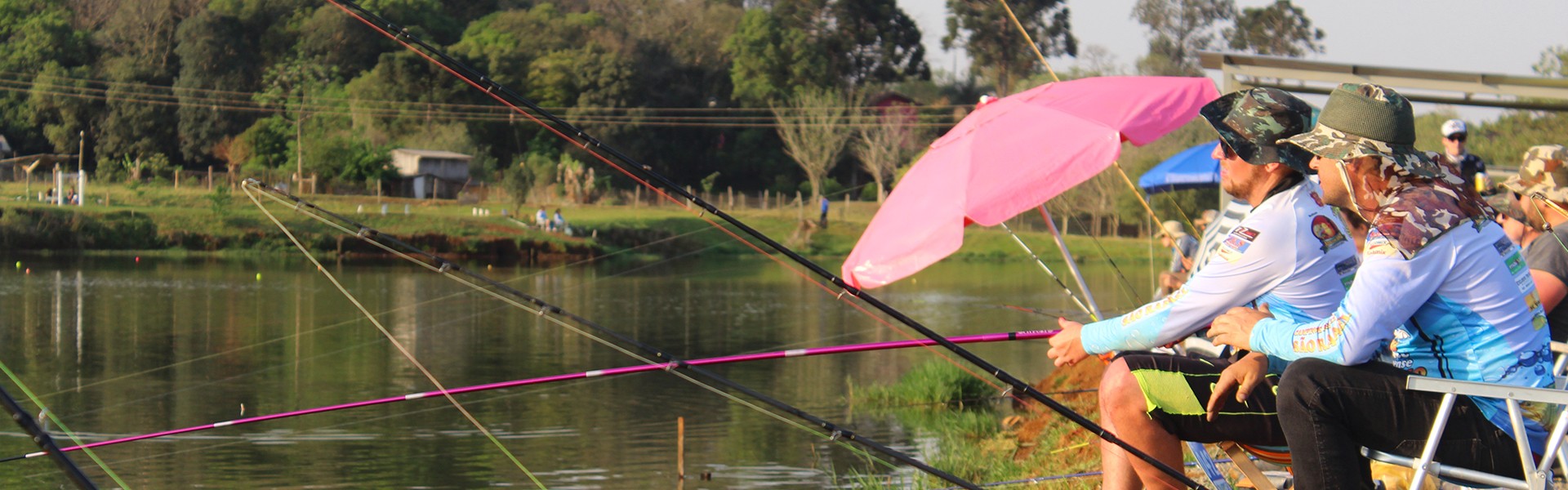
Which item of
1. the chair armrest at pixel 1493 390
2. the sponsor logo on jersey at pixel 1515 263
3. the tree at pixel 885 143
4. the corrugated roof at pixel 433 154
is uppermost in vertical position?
the sponsor logo on jersey at pixel 1515 263

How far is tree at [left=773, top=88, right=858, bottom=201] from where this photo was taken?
54156 millimetres

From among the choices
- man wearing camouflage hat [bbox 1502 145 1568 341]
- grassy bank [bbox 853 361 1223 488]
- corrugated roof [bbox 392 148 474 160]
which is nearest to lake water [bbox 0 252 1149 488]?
grassy bank [bbox 853 361 1223 488]

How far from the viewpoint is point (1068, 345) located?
10.4 ft

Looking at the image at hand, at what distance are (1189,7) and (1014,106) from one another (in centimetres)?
6961

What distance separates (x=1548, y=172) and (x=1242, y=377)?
6.71 ft

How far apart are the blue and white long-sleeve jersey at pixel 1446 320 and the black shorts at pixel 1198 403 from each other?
28cm

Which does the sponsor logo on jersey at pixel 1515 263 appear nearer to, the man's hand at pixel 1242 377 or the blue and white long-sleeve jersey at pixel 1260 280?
the blue and white long-sleeve jersey at pixel 1260 280

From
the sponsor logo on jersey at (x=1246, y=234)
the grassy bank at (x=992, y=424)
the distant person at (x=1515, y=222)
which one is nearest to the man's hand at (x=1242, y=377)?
the sponsor logo on jersey at (x=1246, y=234)

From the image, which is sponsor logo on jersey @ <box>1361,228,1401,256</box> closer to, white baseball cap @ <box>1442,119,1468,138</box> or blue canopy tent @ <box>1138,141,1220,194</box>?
white baseball cap @ <box>1442,119,1468,138</box>

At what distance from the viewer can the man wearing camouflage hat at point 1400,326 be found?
2.60 metres

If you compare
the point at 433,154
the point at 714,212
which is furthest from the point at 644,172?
the point at 433,154

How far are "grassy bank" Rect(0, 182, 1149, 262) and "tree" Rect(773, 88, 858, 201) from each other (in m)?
9.60

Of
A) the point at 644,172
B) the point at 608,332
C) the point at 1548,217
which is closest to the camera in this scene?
the point at 644,172

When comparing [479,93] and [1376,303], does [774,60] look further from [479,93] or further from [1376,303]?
Answer: [1376,303]
